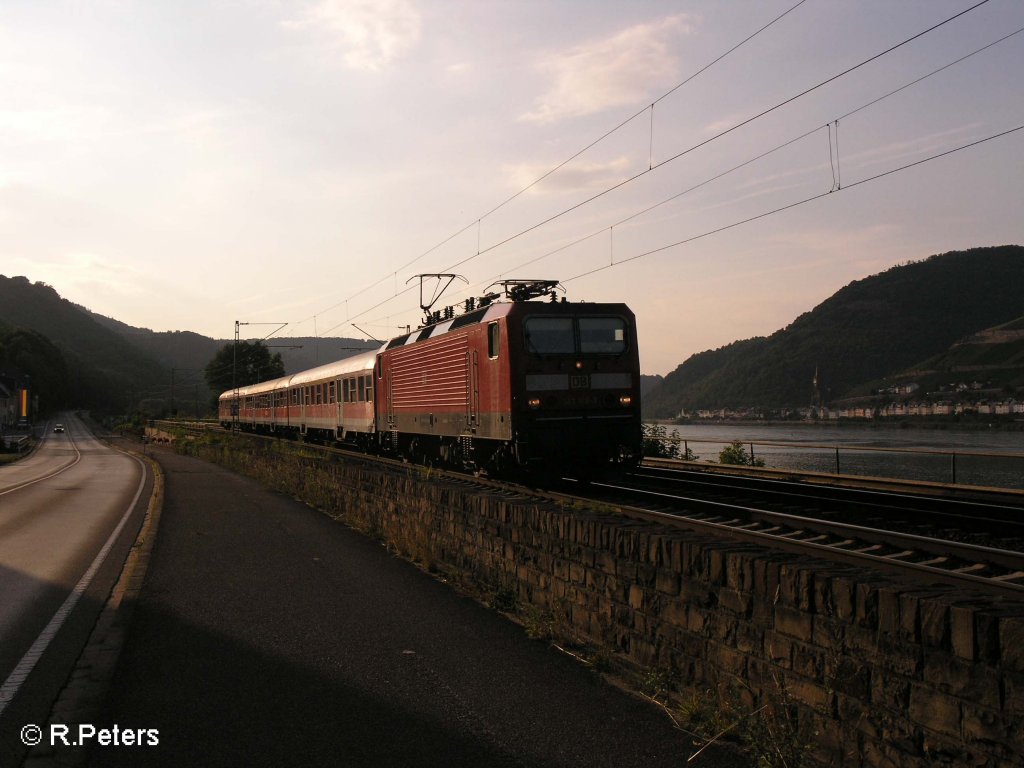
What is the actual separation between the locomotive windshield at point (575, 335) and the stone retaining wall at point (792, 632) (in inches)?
295

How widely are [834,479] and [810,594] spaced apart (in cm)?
1347

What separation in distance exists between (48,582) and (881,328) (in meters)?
43.2

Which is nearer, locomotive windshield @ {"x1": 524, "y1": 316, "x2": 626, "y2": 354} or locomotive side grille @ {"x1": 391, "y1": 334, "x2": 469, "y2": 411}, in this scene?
locomotive windshield @ {"x1": 524, "y1": 316, "x2": 626, "y2": 354}

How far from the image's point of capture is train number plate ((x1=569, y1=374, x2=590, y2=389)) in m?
15.5

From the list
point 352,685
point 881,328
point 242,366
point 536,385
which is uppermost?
point 242,366

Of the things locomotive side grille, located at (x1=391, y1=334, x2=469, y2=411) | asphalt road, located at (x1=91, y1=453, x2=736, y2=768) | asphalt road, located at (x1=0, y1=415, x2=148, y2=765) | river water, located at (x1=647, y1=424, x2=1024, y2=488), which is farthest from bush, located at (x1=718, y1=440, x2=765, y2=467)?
asphalt road, located at (x1=91, y1=453, x2=736, y2=768)

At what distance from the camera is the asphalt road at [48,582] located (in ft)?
18.9

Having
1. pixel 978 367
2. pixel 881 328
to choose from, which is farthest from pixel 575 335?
pixel 881 328

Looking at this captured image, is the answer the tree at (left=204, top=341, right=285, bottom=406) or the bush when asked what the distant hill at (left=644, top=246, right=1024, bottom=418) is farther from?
the tree at (left=204, top=341, right=285, bottom=406)

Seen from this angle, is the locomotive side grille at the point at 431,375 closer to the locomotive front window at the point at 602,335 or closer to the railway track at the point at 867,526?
the locomotive front window at the point at 602,335

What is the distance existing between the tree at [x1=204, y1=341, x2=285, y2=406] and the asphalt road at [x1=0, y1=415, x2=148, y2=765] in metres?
98.1

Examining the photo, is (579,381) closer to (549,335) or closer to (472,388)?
(549,335)

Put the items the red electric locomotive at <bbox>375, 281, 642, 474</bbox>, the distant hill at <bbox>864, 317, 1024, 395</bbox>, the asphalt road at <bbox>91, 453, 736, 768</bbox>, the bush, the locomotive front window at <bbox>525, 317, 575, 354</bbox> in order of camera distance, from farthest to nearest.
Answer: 1. the distant hill at <bbox>864, 317, 1024, 395</bbox>
2. the bush
3. the locomotive front window at <bbox>525, 317, 575, 354</bbox>
4. the red electric locomotive at <bbox>375, 281, 642, 474</bbox>
5. the asphalt road at <bbox>91, 453, 736, 768</bbox>

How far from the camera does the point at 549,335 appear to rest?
50.8ft
